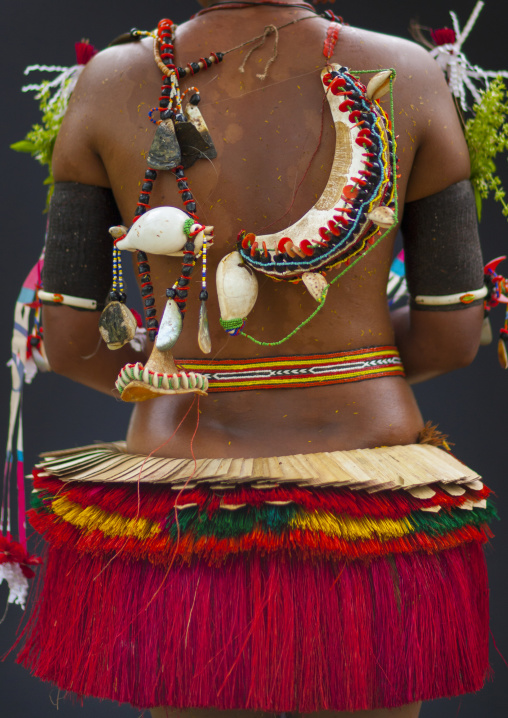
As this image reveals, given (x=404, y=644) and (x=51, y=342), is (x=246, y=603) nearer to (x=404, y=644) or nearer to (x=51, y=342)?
(x=404, y=644)

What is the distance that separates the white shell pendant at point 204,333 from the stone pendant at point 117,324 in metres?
0.12

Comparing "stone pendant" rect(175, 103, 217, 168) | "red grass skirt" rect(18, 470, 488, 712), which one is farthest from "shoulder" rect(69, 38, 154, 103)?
"red grass skirt" rect(18, 470, 488, 712)

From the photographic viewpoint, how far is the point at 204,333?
112 centimetres

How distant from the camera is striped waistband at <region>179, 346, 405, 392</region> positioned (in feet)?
3.92

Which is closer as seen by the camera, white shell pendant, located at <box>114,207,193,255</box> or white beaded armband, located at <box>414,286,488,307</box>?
white shell pendant, located at <box>114,207,193,255</box>

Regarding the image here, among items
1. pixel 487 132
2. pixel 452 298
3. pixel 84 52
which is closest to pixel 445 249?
pixel 452 298

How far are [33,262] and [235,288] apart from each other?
1287mm

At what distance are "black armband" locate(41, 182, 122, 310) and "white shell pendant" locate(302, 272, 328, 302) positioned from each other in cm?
37

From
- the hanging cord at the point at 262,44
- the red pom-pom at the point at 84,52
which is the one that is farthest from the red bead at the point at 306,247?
the red pom-pom at the point at 84,52

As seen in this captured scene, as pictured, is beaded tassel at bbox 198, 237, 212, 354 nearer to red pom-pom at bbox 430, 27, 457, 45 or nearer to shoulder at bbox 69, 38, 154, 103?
shoulder at bbox 69, 38, 154, 103

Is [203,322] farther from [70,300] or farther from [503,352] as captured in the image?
[503,352]

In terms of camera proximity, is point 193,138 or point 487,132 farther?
point 487,132

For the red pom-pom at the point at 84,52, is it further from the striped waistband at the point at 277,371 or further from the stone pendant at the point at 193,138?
the striped waistband at the point at 277,371

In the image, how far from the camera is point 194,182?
1165 millimetres
